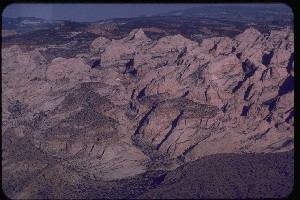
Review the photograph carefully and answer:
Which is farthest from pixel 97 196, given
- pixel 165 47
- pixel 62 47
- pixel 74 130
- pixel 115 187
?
pixel 62 47

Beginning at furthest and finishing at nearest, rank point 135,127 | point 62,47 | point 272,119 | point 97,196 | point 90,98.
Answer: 1. point 62,47
2. point 90,98
3. point 135,127
4. point 272,119
5. point 97,196

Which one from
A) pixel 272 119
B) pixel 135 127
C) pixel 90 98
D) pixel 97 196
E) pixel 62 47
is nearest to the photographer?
pixel 97 196

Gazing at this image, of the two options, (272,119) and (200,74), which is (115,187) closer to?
(272,119)

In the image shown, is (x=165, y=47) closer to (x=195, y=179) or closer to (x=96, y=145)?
(x=96, y=145)

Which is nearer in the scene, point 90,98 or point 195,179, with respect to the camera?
point 195,179

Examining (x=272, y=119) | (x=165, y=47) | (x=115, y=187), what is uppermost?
(x=165, y=47)

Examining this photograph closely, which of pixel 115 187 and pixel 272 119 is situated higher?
pixel 272 119
